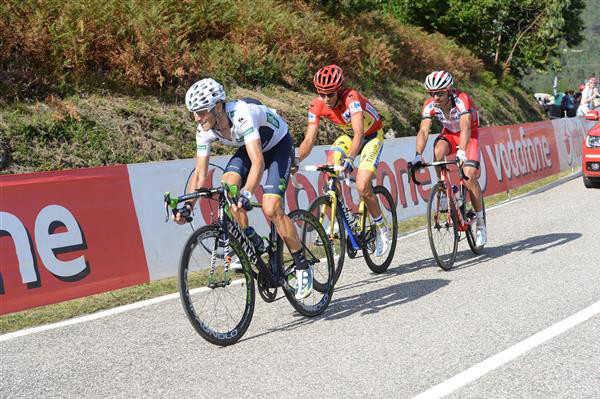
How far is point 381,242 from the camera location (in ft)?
27.9

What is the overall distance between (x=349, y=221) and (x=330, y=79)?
4.90ft

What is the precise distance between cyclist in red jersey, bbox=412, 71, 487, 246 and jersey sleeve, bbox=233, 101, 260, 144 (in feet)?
9.57

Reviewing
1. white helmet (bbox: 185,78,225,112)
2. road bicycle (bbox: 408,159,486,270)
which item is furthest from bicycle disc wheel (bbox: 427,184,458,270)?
white helmet (bbox: 185,78,225,112)

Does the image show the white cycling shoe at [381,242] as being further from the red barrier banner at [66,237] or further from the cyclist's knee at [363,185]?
the red barrier banner at [66,237]

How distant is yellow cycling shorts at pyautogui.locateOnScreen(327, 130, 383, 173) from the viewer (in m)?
8.39

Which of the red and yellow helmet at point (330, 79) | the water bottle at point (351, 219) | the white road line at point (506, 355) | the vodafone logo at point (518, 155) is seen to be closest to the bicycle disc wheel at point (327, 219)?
the water bottle at point (351, 219)

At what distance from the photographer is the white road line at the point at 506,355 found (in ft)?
15.6

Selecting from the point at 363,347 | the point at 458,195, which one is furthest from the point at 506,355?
the point at 458,195

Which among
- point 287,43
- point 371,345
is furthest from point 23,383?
point 287,43

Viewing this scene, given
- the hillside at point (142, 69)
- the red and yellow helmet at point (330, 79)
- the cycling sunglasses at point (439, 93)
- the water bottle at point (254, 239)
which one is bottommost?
the water bottle at point (254, 239)

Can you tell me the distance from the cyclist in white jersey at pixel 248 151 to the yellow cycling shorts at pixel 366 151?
1.71 meters

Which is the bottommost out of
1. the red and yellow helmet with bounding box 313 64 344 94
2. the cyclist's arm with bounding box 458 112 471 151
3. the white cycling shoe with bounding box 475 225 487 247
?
the white cycling shoe with bounding box 475 225 487 247

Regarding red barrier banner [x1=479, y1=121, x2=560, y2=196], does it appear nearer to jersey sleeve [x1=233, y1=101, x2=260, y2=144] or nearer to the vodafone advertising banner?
the vodafone advertising banner

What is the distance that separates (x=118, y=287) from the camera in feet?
26.5
